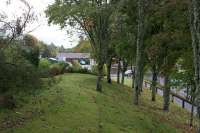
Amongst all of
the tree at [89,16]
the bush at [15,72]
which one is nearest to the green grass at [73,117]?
the bush at [15,72]

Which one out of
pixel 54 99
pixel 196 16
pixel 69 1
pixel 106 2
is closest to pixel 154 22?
pixel 106 2

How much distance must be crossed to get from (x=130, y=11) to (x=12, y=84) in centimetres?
1773

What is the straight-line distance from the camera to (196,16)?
463 inches

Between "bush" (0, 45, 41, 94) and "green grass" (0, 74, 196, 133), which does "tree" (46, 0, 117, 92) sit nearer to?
"green grass" (0, 74, 196, 133)

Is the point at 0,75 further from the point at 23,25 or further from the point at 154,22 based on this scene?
the point at 154,22

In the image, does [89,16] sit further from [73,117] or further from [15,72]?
[15,72]

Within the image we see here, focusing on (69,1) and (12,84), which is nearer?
(12,84)

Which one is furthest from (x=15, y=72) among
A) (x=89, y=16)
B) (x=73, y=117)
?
(x=89, y=16)

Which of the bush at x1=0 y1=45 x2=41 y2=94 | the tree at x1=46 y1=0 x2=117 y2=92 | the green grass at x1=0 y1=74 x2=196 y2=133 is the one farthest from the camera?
the tree at x1=46 y1=0 x2=117 y2=92

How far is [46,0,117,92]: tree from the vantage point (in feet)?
79.5

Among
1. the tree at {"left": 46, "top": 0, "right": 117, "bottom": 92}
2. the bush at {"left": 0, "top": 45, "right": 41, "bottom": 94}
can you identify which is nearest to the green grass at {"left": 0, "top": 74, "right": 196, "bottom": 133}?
the bush at {"left": 0, "top": 45, "right": 41, "bottom": 94}

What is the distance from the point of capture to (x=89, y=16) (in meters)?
25.0

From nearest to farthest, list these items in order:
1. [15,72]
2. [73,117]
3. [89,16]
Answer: [15,72], [73,117], [89,16]

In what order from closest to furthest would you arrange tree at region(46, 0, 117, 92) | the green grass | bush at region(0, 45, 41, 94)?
bush at region(0, 45, 41, 94) → the green grass → tree at region(46, 0, 117, 92)
